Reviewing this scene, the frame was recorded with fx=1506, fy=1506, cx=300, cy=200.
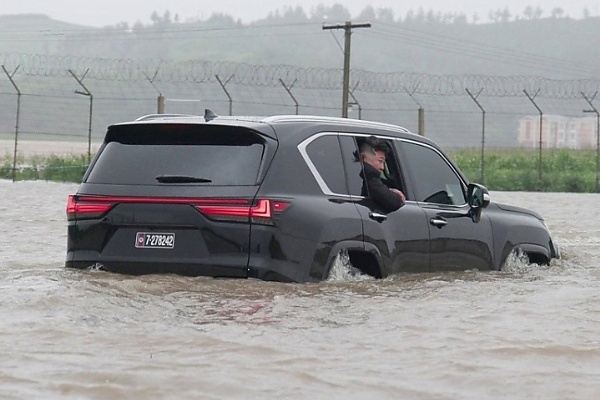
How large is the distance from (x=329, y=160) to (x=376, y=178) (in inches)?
16.9

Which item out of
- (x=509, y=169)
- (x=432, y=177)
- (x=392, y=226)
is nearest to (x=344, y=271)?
(x=392, y=226)

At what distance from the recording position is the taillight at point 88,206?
9359mm

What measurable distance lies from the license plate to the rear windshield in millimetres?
322

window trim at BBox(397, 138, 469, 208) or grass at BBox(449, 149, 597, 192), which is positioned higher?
grass at BBox(449, 149, 597, 192)

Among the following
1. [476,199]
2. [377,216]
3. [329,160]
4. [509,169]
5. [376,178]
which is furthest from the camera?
[509,169]

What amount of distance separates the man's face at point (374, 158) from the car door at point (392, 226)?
83mm

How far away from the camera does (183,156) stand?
30.5 feet

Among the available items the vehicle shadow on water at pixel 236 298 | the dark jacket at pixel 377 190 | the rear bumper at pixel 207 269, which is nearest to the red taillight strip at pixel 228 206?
the rear bumper at pixel 207 269

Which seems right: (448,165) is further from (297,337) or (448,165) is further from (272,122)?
(297,337)

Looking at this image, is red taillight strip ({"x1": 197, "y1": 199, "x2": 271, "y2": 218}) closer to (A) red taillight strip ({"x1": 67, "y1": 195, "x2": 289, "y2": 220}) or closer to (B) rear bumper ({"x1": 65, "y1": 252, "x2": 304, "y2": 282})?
(A) red taillight strip ({"x1": 67, "y1": 195, "x2": 289, "y2": 220})

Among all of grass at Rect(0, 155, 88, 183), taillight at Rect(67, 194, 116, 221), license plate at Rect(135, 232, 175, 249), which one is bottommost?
license plate at Rect(135, 232, 175, 249)

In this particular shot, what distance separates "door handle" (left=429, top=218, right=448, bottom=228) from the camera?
1058 cm

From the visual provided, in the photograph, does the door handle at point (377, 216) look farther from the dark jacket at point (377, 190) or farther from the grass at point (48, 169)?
the grass at point (48, 169)

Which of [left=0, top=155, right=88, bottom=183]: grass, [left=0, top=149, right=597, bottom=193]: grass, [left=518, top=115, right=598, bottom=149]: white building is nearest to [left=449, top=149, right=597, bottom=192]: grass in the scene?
[left=0, top=149, right=597, bottom=193]: grass
